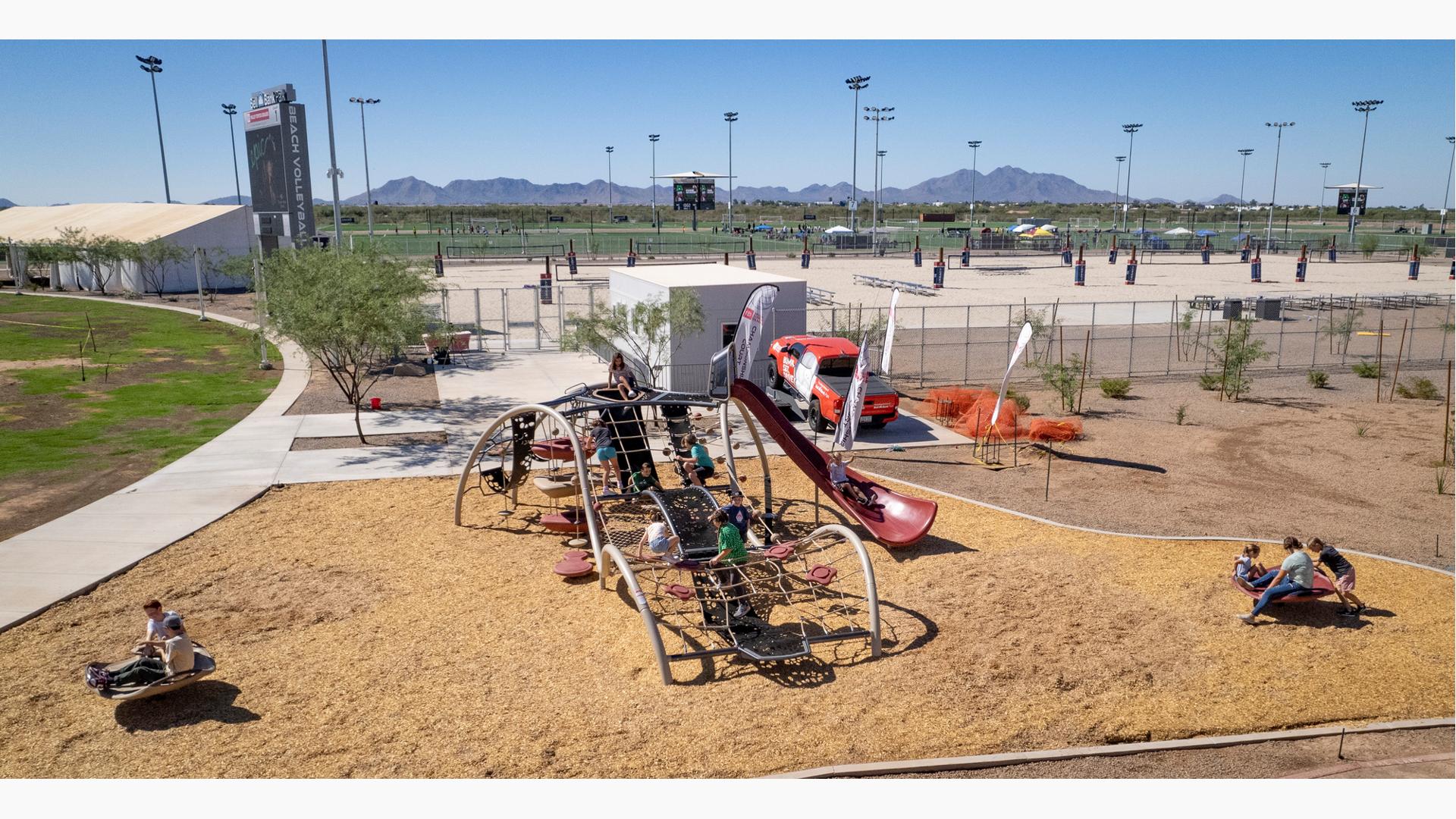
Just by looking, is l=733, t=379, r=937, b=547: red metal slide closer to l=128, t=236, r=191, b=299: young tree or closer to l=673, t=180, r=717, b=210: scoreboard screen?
l=128, t=236, r=191, b=299: young tree

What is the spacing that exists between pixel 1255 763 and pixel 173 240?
2217 inches

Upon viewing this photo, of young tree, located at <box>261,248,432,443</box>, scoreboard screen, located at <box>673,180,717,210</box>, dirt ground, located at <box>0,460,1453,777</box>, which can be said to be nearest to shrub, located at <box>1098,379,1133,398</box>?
dirt ground, located at <box>0,460,1453,777</box>

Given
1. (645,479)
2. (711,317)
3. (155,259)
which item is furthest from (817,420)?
(155,259)

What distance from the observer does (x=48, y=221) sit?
61.6 meters

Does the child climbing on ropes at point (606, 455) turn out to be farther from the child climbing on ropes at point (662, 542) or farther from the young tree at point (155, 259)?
the young tree at point (155, 259)

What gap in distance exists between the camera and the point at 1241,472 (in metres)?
18.3

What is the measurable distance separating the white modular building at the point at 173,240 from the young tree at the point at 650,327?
35028 mm

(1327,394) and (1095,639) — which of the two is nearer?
(1095,639)

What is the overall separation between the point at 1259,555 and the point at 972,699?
6556mm

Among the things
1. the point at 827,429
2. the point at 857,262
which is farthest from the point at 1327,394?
the point at 857,262

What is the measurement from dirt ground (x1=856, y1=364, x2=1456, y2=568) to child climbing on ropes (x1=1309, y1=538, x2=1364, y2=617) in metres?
1.86

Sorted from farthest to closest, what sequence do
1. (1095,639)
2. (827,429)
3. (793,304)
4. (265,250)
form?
1. (265,250)
2. (793,304)
3. (827,429)
4. (1095,639)

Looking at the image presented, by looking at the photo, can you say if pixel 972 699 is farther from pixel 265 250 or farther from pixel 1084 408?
pixel 265 250

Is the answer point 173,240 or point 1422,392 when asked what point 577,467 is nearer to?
point 1422,392
